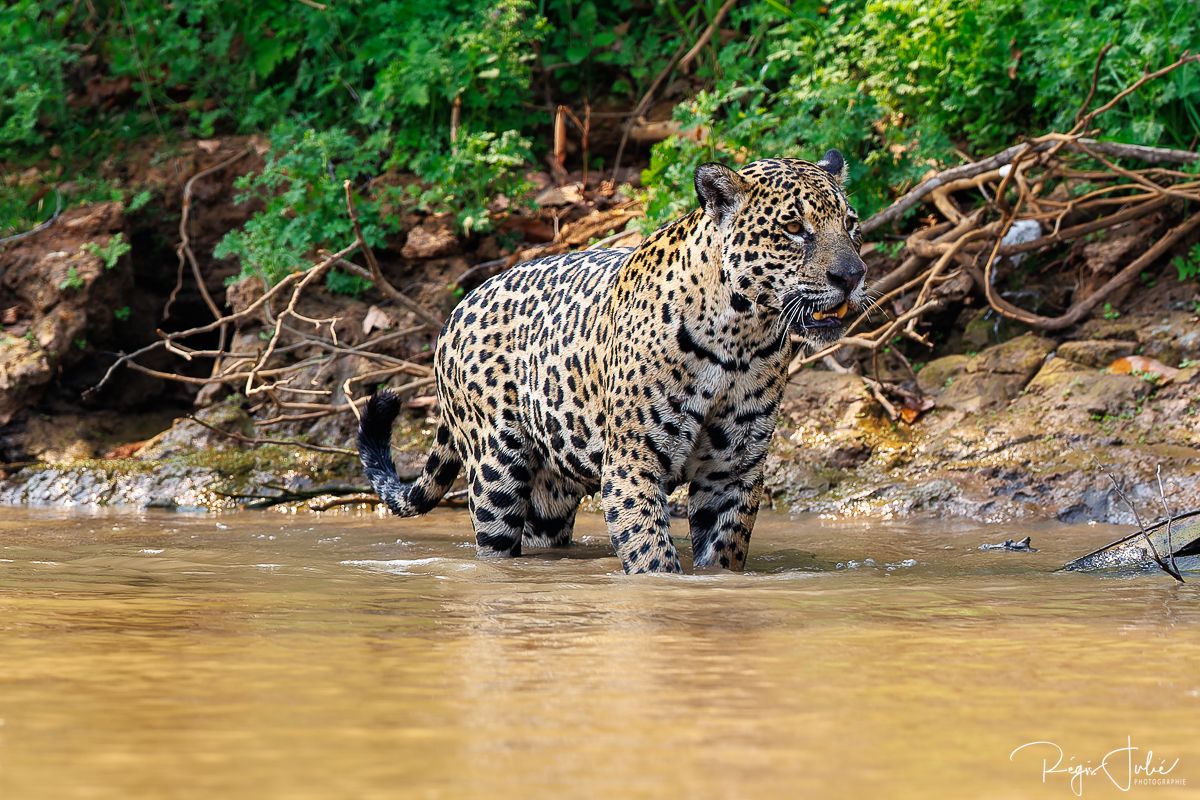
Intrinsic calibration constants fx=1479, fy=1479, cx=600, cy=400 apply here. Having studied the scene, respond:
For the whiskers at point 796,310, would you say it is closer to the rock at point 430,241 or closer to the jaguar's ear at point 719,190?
the jaguar's ear at point 719,190

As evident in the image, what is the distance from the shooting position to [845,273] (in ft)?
17.6

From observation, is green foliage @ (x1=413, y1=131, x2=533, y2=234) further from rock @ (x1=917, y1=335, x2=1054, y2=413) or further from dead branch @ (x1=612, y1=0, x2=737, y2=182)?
rock @ (x1=917, y1=335, x2=1054, y2=413)

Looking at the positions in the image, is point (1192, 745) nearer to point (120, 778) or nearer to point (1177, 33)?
point (120, 778)

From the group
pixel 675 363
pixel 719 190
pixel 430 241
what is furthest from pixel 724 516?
pixel 430 241

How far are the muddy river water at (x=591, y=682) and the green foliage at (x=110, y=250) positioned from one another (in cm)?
503

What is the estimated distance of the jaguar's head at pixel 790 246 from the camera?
540 centimetres

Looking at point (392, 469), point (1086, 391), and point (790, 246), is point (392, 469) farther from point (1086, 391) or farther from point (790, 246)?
point (1086, 391)

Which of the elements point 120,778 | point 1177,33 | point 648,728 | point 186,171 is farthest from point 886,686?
point 186,171

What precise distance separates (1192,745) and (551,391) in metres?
3.87

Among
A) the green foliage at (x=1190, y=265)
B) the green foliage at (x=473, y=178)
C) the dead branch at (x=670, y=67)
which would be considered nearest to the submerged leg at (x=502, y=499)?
the green foliage at (x=473, y=178)

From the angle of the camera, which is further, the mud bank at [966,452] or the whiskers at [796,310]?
the mud bank at [966,452]

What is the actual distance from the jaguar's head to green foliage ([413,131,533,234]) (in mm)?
4587

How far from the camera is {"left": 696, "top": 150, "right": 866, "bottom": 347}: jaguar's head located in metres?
5.40

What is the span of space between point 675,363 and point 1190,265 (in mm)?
4144
